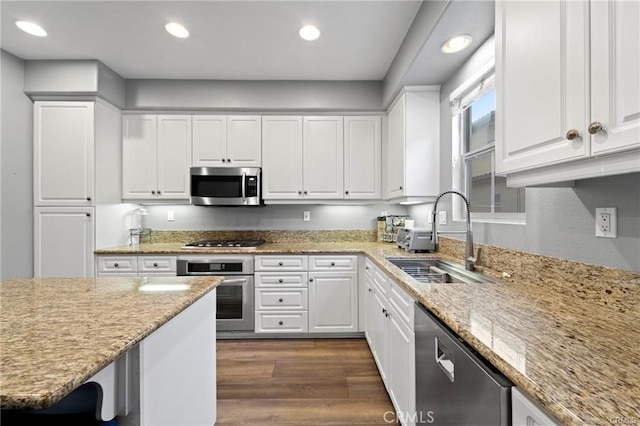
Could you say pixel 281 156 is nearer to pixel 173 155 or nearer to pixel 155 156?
pixel 173 155

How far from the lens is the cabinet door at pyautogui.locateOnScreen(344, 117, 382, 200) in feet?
10.2

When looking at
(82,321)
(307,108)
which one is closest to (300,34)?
(307,108)

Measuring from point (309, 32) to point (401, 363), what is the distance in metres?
2.41

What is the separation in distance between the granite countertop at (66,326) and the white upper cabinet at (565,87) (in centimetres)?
139

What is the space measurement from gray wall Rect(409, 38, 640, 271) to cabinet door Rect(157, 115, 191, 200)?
113 inches

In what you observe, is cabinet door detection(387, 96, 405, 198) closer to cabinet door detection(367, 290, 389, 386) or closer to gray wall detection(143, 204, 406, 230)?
gray wall detection(143, 204, 406, 230)

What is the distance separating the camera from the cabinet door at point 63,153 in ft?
8.80

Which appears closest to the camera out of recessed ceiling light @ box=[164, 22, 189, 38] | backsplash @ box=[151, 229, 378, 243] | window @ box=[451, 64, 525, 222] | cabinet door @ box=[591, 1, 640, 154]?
cabinet door @ box=[591, 1, 640, 154]

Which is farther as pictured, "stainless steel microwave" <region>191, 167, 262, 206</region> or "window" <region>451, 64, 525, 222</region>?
"stainless steel microwave" <region>191, 167, 262, 206</region>

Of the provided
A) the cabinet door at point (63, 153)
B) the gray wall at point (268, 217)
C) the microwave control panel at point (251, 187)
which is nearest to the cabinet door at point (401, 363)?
the gray wall at point (268, 217)

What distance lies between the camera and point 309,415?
1770 millimetres
